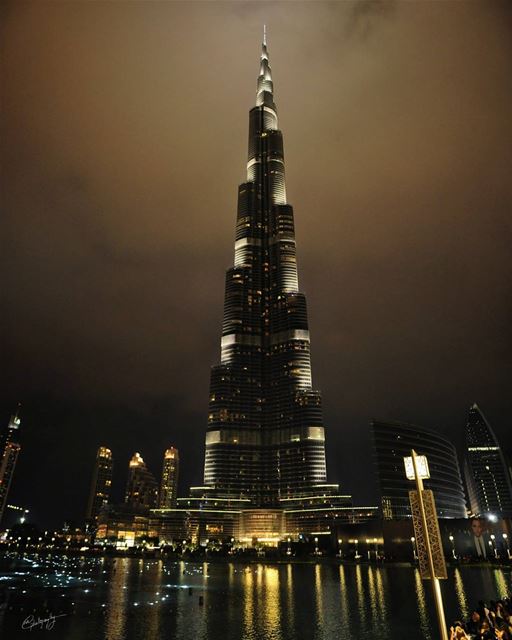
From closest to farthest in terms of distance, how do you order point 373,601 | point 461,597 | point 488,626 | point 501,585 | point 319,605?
point 488,626 → point 319,605 → point 461,597 → point 373,601 → point 501,585

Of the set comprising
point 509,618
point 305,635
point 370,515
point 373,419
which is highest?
point 373,419

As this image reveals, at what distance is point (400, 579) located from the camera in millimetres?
69875

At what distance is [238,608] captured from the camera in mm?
44688

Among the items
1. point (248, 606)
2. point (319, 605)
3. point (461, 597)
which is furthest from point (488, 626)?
point (461, 597)

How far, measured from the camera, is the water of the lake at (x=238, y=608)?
34.3 meters

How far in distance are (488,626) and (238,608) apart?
2961cm

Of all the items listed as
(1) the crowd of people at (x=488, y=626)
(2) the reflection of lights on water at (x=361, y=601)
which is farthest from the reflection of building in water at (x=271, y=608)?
(1) the crowd of people at (x=488, y=626)

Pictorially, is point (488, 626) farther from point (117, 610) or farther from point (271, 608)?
point (117, 610)

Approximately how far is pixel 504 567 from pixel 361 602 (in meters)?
50.5

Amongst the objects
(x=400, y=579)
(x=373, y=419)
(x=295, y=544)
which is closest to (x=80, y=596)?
(x=400, y=579)

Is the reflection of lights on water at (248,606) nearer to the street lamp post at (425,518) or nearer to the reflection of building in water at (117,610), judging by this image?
the reflection of building in water at (117,610)

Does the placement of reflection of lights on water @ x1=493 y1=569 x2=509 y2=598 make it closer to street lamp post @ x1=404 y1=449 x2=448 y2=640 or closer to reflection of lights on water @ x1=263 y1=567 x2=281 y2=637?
reflection of lights on water @ x1=263 y1=567 x2=281 y2=637

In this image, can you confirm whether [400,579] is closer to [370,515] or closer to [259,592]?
[259,592]

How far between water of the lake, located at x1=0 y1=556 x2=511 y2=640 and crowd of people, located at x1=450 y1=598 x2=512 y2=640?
10.6 metres
